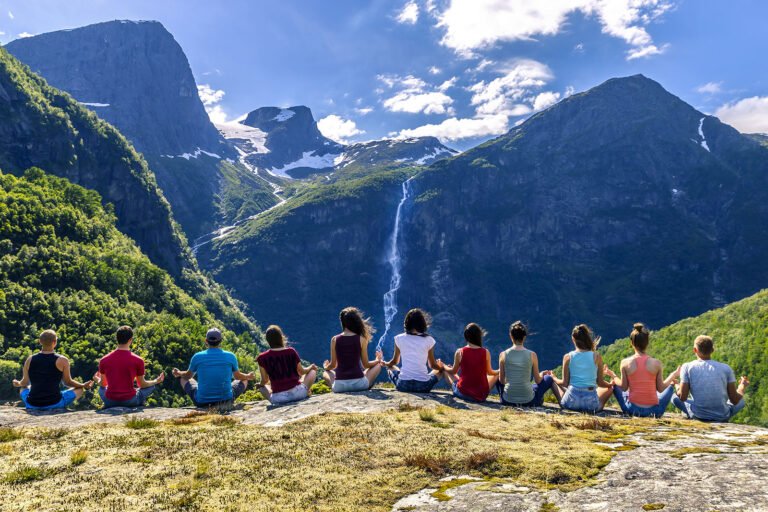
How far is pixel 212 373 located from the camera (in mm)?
15836

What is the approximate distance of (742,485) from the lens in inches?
Result: 249

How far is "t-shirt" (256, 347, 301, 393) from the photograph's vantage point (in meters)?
15.5

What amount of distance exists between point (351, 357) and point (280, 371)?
8.00 ft

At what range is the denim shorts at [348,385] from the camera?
1623cm

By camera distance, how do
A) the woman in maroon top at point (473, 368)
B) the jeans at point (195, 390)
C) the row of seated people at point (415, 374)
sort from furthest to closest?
1. the jeans at point (195, 390)
2. the woman in maroon top at point (473, 368)
3. the row of seated people at point (415, 374)

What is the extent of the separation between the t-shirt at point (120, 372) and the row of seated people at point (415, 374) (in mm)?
31

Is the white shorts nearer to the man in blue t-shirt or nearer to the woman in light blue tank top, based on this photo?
the man in blue t-shirt

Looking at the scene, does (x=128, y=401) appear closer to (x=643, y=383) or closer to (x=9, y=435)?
(x=9, y=435)

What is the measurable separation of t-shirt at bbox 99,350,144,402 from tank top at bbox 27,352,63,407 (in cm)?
139

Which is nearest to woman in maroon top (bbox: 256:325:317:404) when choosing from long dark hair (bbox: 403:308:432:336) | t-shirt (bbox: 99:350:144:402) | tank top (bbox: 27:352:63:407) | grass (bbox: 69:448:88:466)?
long dark hair (bbox: 403:308:432:336)

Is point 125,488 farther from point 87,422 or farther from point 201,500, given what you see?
point 87,422

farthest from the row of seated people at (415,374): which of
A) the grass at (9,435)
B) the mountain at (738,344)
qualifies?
the mountain at (738,344)

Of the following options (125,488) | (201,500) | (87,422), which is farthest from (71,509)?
(87,422)

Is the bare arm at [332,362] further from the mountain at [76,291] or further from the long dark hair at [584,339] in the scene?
the mountain at [76,291]
